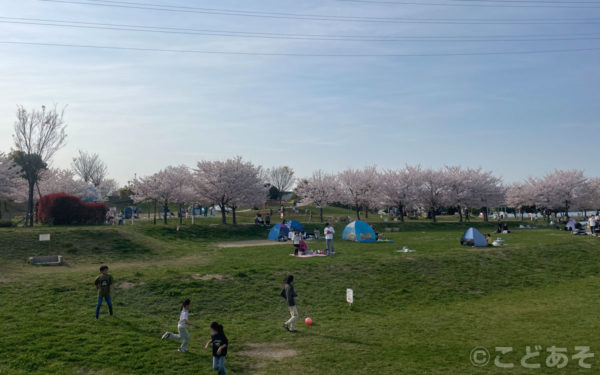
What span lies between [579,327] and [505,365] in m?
5.24

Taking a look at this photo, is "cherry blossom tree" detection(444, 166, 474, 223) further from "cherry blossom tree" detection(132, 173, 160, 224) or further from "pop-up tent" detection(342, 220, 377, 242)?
"cherry blossom tree" detection(132, 173, 160, 224)

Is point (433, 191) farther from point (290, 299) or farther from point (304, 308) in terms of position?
point (290, 299)

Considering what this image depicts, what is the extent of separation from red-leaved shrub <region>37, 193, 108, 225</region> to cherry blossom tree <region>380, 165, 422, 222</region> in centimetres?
4351

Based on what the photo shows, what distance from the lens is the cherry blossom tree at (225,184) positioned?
51.5 metres

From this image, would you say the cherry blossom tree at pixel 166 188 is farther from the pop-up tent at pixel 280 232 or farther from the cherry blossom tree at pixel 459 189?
the cherry blossom tree at pixel 459 189

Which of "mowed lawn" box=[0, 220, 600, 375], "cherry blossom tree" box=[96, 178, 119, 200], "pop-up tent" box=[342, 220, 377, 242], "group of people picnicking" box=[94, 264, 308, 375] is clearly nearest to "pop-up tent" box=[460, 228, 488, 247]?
"mowed lawn" box=[0, 220, 600, 375]

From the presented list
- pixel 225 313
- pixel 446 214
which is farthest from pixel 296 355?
pixel 446 214

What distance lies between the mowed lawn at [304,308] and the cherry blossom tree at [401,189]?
35678mm

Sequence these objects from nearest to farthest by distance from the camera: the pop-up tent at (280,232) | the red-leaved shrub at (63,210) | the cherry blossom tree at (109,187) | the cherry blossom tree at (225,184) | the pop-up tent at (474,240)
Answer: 1. the pop-up tent at (474,240)
2. the red-leaved shrub at (63,210)
3. the pop-up tent at (280,232)
4. the cherry blossom tree at (225,184)
5. the cherry blossom tree at (109,187)

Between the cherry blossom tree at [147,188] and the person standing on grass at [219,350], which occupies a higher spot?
the cherry blossom tree at [147,188]

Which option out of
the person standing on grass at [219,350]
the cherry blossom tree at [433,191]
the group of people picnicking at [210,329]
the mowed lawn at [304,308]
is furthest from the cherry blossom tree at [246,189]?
the person standing on grass at [219,350]

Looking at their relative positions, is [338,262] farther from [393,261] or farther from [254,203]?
[254,203]

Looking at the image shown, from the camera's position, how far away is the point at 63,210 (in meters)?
40.0

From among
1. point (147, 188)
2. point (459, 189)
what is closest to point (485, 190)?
point (459, 189)
